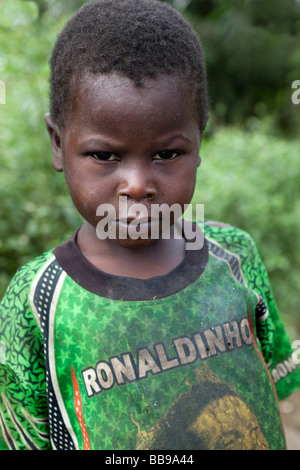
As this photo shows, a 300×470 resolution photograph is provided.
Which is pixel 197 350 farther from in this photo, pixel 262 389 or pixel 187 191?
pixel 187 191

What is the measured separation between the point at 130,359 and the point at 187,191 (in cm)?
46

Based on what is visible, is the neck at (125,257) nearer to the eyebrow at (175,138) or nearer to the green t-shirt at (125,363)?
the green t-shirt at (125,363)

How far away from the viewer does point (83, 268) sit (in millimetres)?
1266

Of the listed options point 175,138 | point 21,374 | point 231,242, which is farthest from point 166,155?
point 21,374

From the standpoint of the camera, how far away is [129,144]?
1035mm

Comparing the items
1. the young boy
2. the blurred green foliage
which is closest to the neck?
the young boy

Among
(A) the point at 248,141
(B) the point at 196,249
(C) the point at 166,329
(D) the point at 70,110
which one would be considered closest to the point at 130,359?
(C) the point at 166,329

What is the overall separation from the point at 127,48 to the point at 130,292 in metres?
0.60

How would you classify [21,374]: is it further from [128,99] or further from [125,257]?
[128,99]

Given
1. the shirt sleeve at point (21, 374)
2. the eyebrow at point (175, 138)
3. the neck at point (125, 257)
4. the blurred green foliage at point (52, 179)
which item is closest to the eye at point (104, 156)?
the eyebrow at point (175, 138)

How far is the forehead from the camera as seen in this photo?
101 centimetres

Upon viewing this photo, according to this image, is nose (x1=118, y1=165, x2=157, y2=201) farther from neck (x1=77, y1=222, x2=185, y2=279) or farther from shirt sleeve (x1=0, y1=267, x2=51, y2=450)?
shirt sleeve (x1=0, y1=267, x2=51, y2=450)

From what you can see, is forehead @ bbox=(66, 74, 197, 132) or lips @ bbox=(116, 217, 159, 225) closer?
forehead @ bbox=(66, 74, 197, 132)

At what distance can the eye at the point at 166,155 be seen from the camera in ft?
3.60
